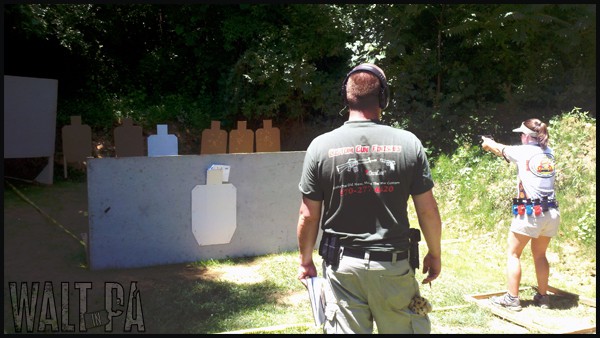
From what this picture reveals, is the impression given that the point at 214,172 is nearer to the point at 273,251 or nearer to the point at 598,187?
the point at 273,251

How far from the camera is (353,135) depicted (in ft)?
10.1

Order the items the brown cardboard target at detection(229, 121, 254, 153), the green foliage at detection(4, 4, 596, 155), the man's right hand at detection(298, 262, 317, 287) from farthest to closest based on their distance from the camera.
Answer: the green foliage at detection(4, 4, 596, 155)
the brown cardboard target at detection(229, 121, 254, 153)
the man's right hand at detection(298, 262, 317, 287)

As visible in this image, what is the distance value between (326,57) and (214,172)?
852 cm

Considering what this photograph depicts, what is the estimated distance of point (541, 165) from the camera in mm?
4965

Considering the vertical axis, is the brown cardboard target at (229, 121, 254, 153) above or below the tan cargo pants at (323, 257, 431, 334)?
above

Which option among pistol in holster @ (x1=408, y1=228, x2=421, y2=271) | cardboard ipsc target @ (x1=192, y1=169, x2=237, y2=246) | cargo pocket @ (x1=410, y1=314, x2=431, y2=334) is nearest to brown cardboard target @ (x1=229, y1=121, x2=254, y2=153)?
cardboard ipsc target @ (x1=192, y1=169, x2=237, y2=246)

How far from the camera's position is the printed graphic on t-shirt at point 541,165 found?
4951mm

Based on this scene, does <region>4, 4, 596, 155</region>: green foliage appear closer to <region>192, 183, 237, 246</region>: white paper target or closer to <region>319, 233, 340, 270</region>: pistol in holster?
<region>192, 183, 237, 246</region>: white paper target

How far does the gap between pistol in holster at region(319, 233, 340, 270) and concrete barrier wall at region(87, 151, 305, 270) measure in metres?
3.64

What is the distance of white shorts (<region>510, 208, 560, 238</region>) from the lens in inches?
193

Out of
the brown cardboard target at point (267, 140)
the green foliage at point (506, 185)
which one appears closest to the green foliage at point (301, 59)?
the green foliage at point (506, 185)

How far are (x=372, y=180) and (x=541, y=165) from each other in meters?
2.59

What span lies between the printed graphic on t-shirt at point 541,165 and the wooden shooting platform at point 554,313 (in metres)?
1.24

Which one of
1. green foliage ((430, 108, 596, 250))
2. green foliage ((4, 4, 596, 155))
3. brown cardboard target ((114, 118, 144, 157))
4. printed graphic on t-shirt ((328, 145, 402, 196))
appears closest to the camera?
printed graphic on t-shirt ((328, 145, 402, 196))
